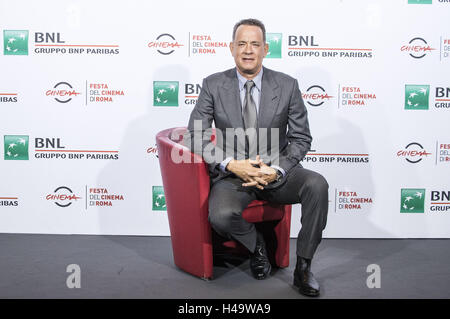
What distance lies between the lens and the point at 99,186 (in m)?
3.84

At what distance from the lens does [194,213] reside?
9.24 feet

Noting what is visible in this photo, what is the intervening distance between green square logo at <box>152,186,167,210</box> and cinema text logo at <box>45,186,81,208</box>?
572mm

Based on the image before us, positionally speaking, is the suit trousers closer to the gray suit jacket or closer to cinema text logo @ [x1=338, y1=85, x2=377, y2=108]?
the gray suit jacket

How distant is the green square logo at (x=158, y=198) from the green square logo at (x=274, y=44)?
1277mm

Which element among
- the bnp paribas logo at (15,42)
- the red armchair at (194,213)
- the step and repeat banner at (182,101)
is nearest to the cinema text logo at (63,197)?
the step and repeat banner at (182,101)

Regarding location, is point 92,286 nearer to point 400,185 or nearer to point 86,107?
point 86,107

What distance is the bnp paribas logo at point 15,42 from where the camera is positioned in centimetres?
369

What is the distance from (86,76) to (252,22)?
1.45m

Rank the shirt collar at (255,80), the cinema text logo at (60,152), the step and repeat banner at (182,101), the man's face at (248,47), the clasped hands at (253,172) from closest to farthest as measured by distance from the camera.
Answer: the clasped hands at (253,172), the man's face at (248,47), the shirt collar at (255,80), the step and repeat banner at (182,101), the cinema text logo at (60,152)

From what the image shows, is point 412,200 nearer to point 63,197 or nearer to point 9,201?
point 63,197

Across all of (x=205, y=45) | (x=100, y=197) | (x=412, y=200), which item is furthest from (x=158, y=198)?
(x=412, y=200)

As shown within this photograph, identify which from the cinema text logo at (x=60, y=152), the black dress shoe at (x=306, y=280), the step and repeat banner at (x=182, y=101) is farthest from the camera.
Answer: the cinema text logo at (x=60, y=152)

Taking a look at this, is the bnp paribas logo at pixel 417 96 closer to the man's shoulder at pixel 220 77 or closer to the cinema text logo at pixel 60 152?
the man's shoulder at pixel 220 77

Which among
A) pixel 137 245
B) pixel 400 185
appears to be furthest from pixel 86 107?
pixel 400 185
